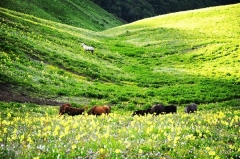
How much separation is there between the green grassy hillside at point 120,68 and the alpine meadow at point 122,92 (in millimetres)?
165

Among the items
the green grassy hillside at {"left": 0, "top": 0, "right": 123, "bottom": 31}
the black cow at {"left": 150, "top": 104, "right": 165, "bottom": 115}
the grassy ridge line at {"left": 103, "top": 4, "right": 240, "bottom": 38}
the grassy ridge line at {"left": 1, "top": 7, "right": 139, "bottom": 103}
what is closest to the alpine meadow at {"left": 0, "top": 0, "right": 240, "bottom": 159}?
the grassy ridge line at {"left": 1, "top": 7, "right": 139, "bottom": 103}

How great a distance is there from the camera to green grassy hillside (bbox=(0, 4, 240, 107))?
3266 cm

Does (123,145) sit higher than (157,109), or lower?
lower

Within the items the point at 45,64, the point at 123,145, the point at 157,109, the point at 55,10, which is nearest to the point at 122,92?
the point at 45,64

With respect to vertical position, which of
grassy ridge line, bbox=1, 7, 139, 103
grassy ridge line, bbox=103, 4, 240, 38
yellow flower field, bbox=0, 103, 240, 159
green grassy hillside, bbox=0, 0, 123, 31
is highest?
green grassy hillside, bbox=0, 0, 123, 31

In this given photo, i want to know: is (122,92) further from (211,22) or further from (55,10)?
(55,10)

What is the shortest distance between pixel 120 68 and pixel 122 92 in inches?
623

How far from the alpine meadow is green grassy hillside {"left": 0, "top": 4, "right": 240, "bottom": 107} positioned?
0.54 feet

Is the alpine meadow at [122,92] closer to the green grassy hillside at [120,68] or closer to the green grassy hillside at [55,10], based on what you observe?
the green grassy hillside at [120,68]

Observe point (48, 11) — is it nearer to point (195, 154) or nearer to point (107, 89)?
point (107, 89)

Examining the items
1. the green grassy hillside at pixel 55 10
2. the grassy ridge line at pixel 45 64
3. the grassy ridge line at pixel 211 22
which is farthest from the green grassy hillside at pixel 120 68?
the green grassy hillside at pixel 55 10

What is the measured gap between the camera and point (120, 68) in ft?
169

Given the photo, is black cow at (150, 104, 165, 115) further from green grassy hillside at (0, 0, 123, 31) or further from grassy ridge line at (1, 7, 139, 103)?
green grassy hillside at (0, 0, 123, 31)

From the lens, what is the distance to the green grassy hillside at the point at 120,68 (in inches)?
1286
